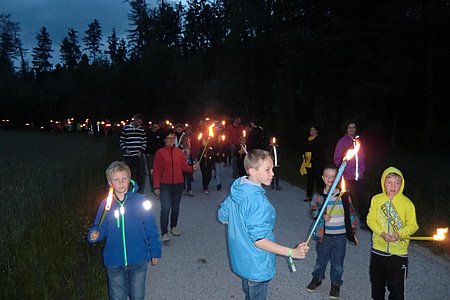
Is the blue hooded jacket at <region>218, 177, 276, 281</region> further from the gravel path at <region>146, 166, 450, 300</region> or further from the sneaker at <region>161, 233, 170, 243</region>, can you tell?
the sneaker at <region>161, 233, 170, 243</region>

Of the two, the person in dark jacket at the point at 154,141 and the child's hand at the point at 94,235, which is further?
the person in dark jacket at the point at 154,141

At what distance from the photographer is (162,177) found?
7727 millimetres

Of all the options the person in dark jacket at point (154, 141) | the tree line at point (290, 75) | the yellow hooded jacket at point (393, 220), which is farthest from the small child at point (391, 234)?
the tree line at point (290, 75)

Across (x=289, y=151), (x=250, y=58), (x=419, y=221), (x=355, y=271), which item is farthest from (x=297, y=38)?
(x=355, y=271)

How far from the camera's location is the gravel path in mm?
5434

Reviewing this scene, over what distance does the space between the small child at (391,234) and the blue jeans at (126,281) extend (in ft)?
8.22

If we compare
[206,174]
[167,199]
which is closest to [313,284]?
[167,199]

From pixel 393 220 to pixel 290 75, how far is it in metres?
23.3

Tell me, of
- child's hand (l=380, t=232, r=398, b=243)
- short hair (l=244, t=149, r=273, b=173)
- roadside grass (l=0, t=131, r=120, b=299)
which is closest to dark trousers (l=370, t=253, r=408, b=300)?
child's hand (l=380, t=232, r=398, b=243)

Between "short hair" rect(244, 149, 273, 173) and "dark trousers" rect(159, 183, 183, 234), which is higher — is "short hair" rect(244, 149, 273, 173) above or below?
above

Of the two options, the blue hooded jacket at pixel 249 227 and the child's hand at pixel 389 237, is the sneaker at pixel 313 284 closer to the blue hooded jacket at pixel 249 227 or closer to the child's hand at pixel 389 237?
the child's hand at pixel 389 237

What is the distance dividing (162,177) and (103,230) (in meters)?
3.56

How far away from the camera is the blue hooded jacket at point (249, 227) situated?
11.1ft

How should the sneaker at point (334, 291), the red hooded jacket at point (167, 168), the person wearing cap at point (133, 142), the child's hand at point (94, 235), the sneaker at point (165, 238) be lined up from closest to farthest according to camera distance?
the child's hand at point (94, 235)
the sneaker at point (334, 291)
the sneaker at point (165, 238)
the red hooded jacket at point (167, 168)
the person wearing cap at point (133, 142)
